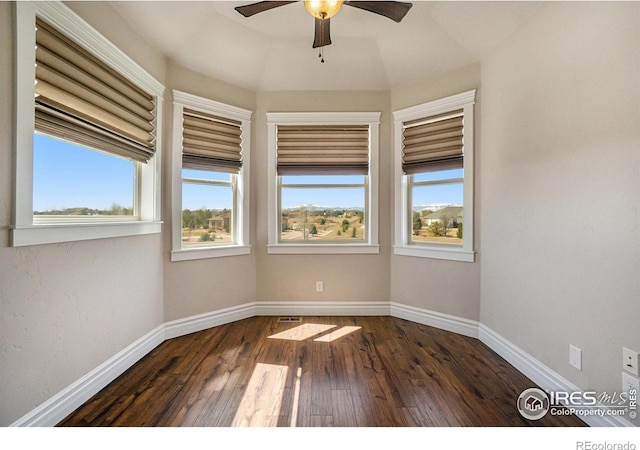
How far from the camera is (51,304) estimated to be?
1.57 metres

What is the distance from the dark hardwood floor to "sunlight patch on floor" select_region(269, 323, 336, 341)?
0.02m

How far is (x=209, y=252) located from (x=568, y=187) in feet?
9.53

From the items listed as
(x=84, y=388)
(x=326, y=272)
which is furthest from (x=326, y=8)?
(x=84, y=388)

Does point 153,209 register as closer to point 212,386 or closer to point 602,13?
point 212,386

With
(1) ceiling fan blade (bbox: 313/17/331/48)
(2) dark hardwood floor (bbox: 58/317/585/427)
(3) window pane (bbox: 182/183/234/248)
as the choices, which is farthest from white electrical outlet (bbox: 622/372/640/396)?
(3) window pane (bbox: 182/183/234/248)

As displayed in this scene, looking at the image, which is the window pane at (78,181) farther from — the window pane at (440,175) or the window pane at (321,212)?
the window pane at (440,175)

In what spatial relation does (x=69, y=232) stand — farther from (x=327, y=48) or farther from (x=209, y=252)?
(x=327, y=48)

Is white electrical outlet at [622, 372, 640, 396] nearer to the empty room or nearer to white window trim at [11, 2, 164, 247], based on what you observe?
the empty room

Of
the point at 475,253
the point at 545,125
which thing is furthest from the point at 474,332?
the point at 545,125

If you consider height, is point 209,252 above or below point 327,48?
below

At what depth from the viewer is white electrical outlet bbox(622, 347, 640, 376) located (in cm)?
137

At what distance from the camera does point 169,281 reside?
2.64m

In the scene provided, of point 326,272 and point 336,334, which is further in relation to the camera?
point 326,272

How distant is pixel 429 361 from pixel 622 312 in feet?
3.94
